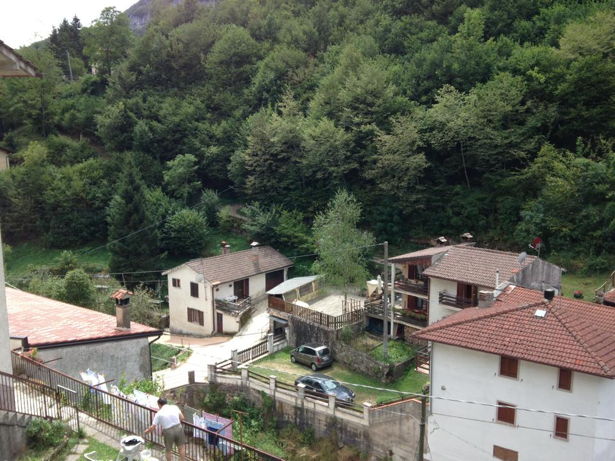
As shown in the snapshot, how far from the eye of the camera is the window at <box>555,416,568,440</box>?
17.5m

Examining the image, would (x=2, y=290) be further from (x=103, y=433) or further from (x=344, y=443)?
(x=344, y=443)

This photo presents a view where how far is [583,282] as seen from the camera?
1198 inches

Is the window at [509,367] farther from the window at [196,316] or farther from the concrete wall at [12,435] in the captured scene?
the window at [196,316]

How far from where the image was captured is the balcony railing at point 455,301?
2533 centimetres

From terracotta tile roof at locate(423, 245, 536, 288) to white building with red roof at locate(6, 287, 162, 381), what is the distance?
1359 centimetres

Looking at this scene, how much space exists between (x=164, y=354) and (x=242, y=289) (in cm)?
731

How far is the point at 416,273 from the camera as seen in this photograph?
28.8 m

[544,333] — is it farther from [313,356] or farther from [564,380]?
[313,356]

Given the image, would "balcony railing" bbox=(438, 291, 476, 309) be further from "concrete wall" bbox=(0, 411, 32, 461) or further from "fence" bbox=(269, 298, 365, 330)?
"concrete wall" bbox=(0, 411, 32, 461)

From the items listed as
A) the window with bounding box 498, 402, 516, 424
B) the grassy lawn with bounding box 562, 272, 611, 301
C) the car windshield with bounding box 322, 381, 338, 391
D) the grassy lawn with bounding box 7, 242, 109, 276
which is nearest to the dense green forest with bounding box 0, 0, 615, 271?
the grassy lawn with bounding box 562, 272, 611, 301

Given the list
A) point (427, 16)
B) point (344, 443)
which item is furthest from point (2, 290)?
point (427, 16)

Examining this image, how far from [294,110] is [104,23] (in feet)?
120

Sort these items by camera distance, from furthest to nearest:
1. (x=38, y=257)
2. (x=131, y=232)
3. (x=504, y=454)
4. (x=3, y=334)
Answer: (x=38, y=257) → (x=131, y=232) → (x=504, y=454) → (x=3, y=334)

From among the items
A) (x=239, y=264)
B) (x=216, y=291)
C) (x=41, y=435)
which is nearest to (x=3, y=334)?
(x=41, y=435)
